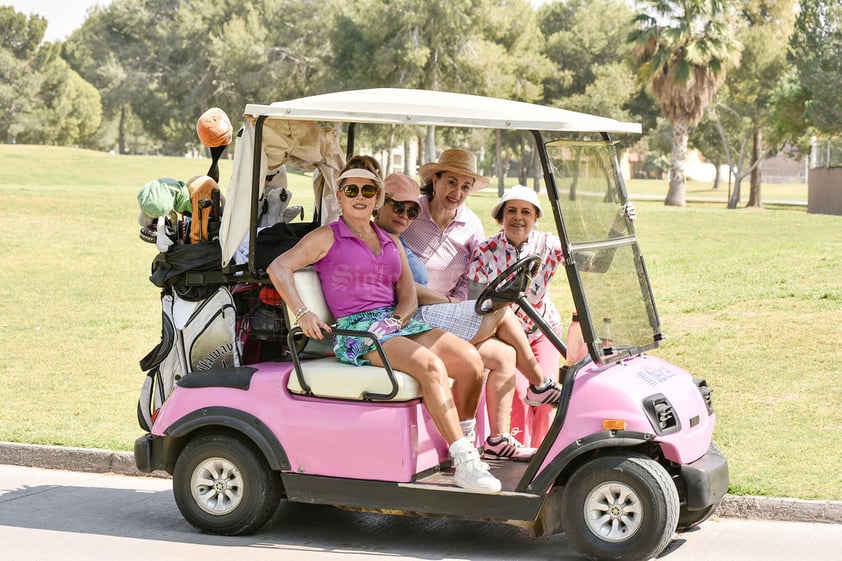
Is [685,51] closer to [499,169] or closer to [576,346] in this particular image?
[499,169]

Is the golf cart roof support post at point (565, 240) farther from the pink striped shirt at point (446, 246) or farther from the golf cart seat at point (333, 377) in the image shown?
the pink striped shirt at point (446, 246)

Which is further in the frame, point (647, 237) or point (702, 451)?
point (647, 237)

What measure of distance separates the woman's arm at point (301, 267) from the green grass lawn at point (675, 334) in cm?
251

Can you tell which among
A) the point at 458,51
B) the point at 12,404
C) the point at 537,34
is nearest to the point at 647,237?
the point at 12,404

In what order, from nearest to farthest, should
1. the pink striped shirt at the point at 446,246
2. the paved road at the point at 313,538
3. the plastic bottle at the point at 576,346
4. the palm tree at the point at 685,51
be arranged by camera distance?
the paved road at the point at 313,538 → the plastic bottle at the point at 576,346 → the pink striped shirt at the point at 446,246 → the palm tree at the point at 685,51

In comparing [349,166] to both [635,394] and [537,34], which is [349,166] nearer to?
[635,394]

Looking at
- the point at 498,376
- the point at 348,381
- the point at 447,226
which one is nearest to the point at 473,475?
the point at 498,376

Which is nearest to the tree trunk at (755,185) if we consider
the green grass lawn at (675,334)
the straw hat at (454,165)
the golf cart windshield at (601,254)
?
the green grass lawn at (675,334)

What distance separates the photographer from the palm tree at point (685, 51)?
43750 millimetres

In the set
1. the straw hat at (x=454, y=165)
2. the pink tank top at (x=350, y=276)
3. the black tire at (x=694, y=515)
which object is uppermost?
the straw hat at (x=454, y=165)

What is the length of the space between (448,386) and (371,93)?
4.74ft

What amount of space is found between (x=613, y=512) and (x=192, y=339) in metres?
2.23

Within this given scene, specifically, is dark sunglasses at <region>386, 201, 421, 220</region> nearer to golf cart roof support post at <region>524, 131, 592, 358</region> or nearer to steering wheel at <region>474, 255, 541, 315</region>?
steering wheel at <region>474, 255, 541, 315</region>

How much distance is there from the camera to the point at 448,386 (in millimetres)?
5453
